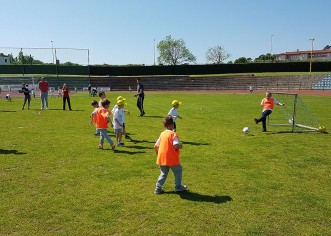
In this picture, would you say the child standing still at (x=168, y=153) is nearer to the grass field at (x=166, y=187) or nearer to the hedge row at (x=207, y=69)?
the grass field at (x=166, y=187)

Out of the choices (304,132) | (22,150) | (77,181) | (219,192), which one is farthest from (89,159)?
(304,132)

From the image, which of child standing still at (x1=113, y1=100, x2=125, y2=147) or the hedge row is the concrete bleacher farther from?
child standing still at (x1=113, y1=100, x2=125, y2=147)

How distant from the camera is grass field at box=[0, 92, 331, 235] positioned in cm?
584

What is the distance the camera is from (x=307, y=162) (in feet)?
32.4

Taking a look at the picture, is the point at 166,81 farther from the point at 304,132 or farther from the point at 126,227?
the point at 126,227

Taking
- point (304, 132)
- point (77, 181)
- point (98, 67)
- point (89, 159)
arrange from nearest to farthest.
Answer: point (77, 181) < point (89, 159) < point (304, 132) < point (98, 67)

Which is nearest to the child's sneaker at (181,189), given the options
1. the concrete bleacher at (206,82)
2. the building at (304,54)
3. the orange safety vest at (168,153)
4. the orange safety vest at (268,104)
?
the orange safety vest at (168,153)

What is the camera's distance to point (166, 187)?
7809 millimetres

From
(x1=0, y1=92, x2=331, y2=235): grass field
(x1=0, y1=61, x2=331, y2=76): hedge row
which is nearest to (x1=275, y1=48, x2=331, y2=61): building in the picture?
(x1=0, y1=61, x2=331, y2=76): hedge row

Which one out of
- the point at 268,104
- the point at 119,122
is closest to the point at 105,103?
the point at 119,122

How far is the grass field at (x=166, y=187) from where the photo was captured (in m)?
5.84

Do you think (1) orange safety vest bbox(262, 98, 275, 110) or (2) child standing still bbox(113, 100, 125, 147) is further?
(1) orange safety vest bbox(262, 98, 275, 110)

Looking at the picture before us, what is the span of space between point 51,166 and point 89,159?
1211mm

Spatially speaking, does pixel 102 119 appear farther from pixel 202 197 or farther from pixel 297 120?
pixel 297 120
